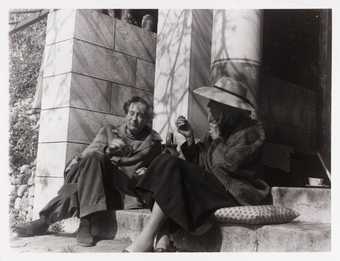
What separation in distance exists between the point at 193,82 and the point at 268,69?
187 cm

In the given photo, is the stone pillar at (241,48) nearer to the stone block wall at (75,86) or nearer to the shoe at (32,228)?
the stone block wall at (75,86)

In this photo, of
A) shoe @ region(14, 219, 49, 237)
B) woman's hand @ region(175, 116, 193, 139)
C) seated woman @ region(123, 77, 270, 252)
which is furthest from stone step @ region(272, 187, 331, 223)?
shoe @ region(14, 219, 49, 237)

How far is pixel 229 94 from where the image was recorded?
3475mm

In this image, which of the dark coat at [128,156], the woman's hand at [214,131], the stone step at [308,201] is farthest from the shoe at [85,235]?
the stone step at [308,201]

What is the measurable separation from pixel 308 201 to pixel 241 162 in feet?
2.23

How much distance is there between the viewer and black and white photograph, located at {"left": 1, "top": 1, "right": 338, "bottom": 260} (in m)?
2.99

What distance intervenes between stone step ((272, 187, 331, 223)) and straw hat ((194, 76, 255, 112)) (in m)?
0.76

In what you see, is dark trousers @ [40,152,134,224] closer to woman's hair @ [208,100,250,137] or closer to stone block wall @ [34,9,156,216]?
stone block wall @ [34,9,156,216]

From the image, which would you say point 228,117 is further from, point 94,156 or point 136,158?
point 94,156

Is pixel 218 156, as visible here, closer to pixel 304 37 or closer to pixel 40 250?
pixel 40 250

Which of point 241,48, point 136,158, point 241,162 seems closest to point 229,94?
point 241,162

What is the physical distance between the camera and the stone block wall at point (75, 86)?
184 inches

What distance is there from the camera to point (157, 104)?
4.78 metres

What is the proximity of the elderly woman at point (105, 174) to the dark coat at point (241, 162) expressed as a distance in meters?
0.74
